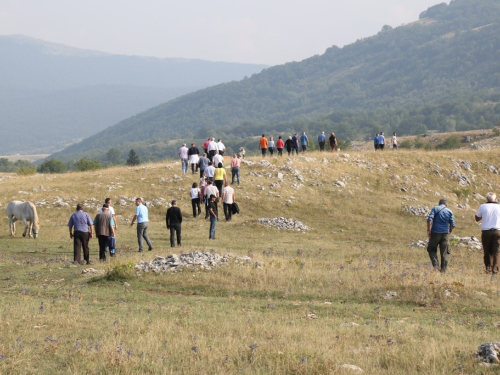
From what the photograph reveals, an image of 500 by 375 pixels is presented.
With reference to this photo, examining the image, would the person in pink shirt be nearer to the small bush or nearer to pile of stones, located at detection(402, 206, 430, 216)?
pile of stones, located at detection(402, 206, 430, 216)

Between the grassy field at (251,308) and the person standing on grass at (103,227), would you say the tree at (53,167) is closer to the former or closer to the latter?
the grassy field at (251,308)

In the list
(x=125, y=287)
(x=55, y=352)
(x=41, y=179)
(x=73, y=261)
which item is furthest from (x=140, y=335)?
(x=41, y=179)

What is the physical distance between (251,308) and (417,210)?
72.6ft

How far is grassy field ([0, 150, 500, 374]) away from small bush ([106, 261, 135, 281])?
0.07 metres

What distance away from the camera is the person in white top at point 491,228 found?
1500cm

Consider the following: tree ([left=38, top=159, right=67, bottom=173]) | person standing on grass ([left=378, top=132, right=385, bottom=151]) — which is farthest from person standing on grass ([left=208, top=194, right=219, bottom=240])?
tree ([left=38, top=159, right=67, bottom=173])

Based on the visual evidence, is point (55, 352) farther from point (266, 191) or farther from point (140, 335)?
point (266, 191)

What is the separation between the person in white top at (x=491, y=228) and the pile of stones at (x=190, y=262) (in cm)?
582

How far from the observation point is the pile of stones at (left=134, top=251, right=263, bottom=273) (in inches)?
603

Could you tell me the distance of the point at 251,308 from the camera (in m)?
11.9

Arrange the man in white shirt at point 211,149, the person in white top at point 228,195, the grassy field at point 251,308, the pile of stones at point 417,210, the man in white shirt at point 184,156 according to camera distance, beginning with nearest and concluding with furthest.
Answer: the grassy field at point 251,308 → the person in white top at point 228,195 → the pile of stones at point 417,210 → the man in white shirt at point 211,149 → the man in white shirt at point 184,156

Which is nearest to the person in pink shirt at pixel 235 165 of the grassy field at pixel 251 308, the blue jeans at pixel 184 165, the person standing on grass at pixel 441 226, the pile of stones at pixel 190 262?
the blue jeans at pixel 184 165

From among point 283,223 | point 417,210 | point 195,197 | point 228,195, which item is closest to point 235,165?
point 195,197

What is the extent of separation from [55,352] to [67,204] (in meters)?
22.5
